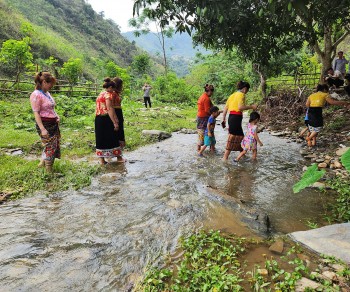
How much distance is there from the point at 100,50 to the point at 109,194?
5078cm

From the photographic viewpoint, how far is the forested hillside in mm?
29125

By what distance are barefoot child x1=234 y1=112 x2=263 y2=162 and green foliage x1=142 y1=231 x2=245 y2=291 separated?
11.6ft

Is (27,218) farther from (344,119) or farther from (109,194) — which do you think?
(344,119)

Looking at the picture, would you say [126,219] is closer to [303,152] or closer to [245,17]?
[245,17]

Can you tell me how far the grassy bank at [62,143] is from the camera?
458 cm

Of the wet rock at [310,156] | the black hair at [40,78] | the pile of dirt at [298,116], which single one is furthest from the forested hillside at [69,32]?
the wet rock at [310,156]

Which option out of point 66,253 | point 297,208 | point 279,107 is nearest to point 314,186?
point 297,208

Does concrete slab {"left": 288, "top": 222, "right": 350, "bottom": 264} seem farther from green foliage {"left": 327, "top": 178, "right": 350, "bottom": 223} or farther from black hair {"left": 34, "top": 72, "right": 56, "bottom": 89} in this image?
black hair {"left": 34, "top": 72, "right": 56, "bottom": 89}

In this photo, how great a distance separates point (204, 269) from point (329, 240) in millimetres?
1267

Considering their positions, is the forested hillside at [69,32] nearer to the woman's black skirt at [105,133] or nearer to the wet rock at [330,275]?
the woman's black skirt at [105,133]

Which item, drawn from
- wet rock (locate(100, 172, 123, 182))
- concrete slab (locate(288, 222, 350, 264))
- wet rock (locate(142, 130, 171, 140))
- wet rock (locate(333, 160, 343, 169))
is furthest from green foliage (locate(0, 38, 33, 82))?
concrete slab (locate(288, 222, 350, 264))

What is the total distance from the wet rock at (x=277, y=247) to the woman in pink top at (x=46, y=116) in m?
3.84

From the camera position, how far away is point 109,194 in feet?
14.0

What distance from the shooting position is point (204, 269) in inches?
92.3
